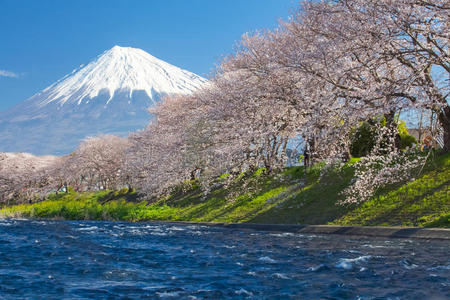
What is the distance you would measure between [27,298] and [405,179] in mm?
14675

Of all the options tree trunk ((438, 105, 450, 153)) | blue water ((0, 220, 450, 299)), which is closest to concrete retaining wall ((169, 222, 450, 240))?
blue water ((0, 220, 450, 299))

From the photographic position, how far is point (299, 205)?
19969 mm

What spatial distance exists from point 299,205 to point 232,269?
11.7 meters

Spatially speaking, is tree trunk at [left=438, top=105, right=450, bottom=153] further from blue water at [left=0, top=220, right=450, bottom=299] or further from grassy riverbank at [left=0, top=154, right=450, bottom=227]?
blue water at [left=0, top=220, right=450, bottom=299]

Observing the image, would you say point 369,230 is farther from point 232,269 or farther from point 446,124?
point 232,269

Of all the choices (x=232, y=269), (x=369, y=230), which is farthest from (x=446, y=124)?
(x=232, y=269)

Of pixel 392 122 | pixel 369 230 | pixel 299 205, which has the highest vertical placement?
pixel 392 122

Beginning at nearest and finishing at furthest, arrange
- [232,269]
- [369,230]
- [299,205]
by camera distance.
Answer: [232,269], [369,230], [299,205]

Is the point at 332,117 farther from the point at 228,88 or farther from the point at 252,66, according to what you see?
the point at 228,88

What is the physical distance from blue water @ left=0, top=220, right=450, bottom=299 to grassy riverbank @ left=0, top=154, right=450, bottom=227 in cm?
268

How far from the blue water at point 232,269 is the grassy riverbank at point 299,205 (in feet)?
8.80

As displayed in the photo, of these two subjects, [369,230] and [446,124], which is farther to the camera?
[446,124]

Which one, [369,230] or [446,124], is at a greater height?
[446,124]

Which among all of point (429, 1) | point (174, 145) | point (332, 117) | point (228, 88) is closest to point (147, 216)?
point (174, 145)
